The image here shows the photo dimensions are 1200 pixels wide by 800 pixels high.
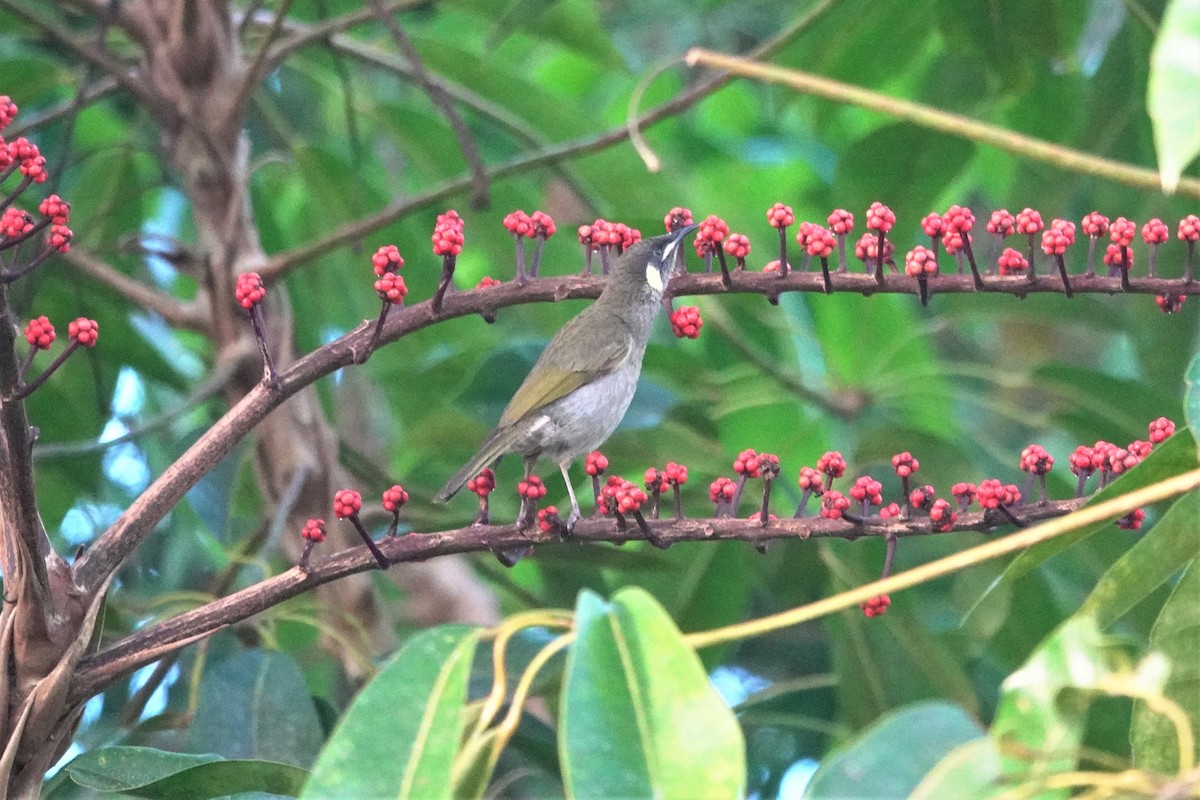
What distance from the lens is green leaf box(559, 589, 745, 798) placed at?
137cm

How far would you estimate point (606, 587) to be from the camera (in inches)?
148

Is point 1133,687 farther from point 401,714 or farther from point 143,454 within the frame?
point 143,454

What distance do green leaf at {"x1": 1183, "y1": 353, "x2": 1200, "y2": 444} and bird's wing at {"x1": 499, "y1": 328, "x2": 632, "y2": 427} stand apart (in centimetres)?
158

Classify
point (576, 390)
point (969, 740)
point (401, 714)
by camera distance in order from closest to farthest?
point (969, 740), point (401, 714), point (576, 390)

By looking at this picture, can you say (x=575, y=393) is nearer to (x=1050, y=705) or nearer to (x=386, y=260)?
(x=386, y=260)

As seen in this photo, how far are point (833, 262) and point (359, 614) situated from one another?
4.99 ft

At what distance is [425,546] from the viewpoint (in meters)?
1.80

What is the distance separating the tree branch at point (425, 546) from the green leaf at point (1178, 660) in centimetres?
16

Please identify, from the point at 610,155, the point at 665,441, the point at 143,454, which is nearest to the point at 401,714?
the point at 665,441

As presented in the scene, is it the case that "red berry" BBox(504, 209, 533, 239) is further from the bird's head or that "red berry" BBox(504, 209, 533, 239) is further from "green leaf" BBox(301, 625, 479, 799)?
the bird's head

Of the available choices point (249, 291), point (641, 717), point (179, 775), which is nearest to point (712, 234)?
point (249, 291)

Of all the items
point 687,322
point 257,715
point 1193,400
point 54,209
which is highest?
point 54,209

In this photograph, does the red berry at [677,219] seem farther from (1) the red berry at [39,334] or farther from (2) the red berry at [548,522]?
(1) the red berry at [39,334]

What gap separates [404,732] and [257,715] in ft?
3.77
